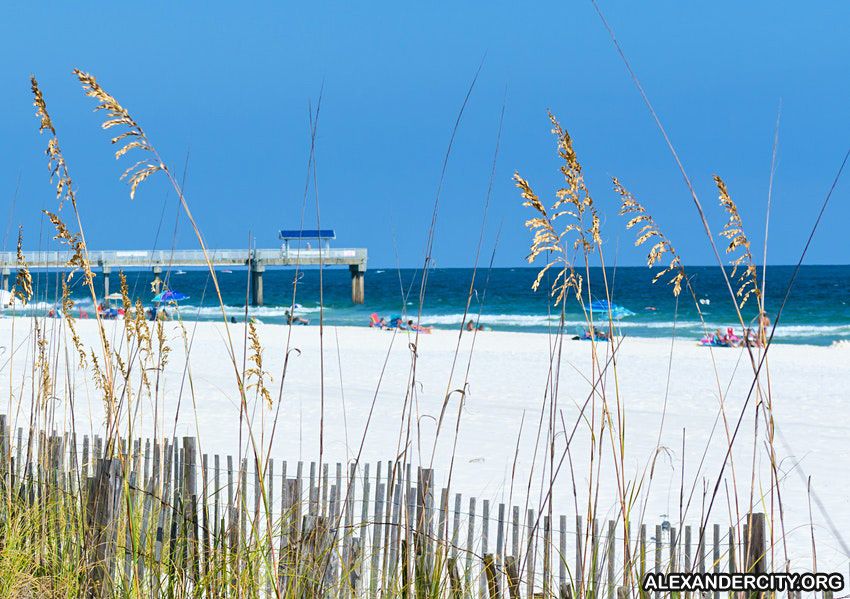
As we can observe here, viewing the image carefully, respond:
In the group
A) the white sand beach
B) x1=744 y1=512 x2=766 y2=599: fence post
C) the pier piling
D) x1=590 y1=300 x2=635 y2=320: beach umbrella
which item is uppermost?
the pier piling

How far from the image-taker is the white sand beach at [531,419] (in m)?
4.13

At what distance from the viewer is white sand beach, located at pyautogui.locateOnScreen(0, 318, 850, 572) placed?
4.13 meters

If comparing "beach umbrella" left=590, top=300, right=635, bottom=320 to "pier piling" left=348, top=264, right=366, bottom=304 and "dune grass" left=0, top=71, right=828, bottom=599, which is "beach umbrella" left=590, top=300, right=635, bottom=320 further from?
"pier piling" left=348, top=264, right=366, bottom=304

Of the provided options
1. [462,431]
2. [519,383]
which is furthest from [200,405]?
[519,383]

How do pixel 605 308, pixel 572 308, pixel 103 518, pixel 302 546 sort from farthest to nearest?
pixel 572 308 < pixel 605 308 < pixel 103 518 < pixel 302 546

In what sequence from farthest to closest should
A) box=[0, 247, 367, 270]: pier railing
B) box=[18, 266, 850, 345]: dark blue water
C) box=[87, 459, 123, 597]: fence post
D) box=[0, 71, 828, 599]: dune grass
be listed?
box=[0, 247, 367, 270]: pier railing
box=[18, 266, 850, 345]: dark blue water
box=[87, 459, 123, 597]: fence post
box=[0, 71, 828, 599]: dune grass

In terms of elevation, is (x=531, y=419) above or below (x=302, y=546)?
below

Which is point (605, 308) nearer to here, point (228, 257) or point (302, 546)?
point (302, 546)

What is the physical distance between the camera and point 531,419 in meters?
7.86

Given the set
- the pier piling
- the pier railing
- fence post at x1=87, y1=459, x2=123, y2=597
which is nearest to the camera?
fence post at x1=87, y1=459, x2=123, y2=597

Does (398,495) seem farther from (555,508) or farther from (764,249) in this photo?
(555,508)

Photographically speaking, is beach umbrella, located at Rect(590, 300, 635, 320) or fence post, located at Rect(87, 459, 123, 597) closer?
beach umbrella, located at Rect(590, 300, 635, 320)

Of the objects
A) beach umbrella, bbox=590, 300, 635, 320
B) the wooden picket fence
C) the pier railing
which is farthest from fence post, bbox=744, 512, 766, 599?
the pier railing

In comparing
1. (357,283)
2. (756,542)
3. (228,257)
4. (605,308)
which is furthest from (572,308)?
(756,542)
